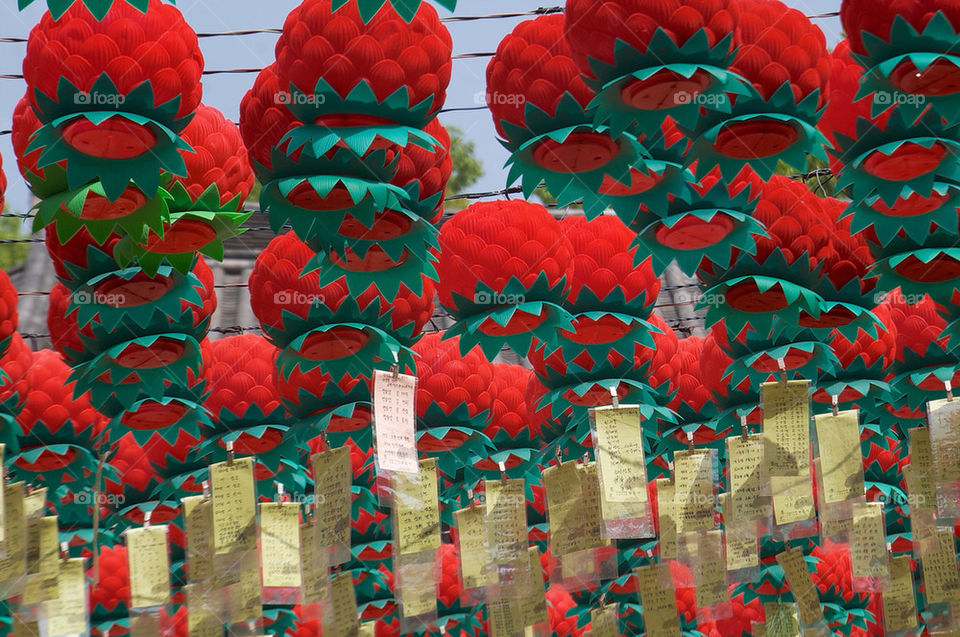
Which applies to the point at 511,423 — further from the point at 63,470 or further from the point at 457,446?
the point at 63,470

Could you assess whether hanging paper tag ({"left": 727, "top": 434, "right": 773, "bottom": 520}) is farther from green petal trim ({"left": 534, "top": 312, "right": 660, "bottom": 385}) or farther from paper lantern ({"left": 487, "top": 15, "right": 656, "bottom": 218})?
paper lantern ({"left": 487, "top": 15, "right": 656, "bottom": 218})

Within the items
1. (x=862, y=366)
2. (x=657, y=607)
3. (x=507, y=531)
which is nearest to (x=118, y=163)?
(x=507, y=531)

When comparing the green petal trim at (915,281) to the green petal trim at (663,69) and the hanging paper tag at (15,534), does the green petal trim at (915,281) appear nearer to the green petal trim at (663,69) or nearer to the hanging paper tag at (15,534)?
the green petal trim at (663,69)

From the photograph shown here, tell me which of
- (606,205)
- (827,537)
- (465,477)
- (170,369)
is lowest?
(827,537)

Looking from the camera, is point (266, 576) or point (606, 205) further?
point (266, 576)

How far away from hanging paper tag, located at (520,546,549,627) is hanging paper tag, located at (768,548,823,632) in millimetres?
1498

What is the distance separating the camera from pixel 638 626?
7484 mm

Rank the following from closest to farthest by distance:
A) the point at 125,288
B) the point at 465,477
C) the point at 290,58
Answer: the point at 290,58, the point at 125,288, the point at 465,477

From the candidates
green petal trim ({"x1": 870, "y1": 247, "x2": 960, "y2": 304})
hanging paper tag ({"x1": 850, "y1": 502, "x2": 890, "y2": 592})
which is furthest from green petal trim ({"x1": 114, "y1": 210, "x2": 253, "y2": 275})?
hanging paper tag ({"x1": 850, "y1": 502, "x2": 890, "y2": 592})

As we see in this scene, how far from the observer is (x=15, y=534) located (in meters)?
5.03

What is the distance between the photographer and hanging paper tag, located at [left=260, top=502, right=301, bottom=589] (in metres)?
4.92

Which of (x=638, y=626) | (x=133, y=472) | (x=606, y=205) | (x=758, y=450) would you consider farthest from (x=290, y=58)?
(x=638, y=626)

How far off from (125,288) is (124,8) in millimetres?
1139

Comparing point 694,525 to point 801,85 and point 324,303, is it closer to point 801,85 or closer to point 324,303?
point 324,303
